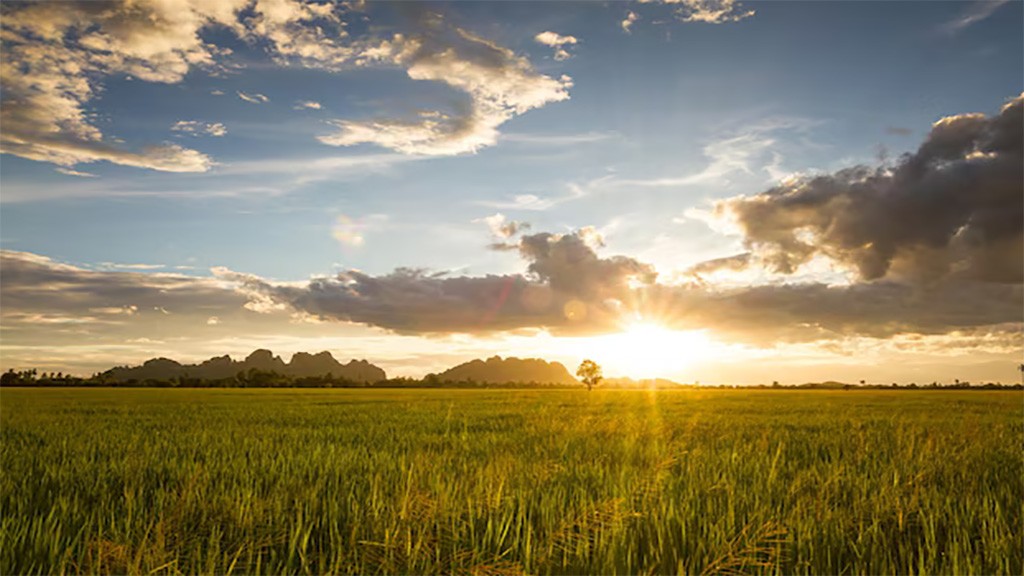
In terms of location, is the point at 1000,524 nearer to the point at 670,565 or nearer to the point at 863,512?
the point at 863,512

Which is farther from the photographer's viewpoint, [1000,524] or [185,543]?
[1000,524]

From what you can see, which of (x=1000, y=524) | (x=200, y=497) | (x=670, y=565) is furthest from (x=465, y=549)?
(x=1000, y=524)

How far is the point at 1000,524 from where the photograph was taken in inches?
179

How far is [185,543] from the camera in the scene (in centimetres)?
396

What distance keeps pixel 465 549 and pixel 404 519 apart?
0.53 m

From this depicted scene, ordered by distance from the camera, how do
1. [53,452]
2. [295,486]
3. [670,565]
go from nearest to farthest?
[670,565]
[295,486]
[53,452]

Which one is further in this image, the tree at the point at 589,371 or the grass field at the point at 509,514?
the tree at the point at 589,371

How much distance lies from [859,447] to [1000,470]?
2428 mm

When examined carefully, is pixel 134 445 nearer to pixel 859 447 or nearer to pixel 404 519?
pixel 404 519

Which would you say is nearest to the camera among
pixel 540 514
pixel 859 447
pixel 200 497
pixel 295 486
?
pixel 540 514

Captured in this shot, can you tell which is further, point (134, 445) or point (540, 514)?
point (134, 445)

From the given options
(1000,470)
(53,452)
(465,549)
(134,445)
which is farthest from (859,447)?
(53,452)

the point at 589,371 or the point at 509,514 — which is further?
the point at 589,371

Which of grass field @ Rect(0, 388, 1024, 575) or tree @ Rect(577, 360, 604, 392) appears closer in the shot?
grass field @ Rect(0, 388, 1024, 575)
